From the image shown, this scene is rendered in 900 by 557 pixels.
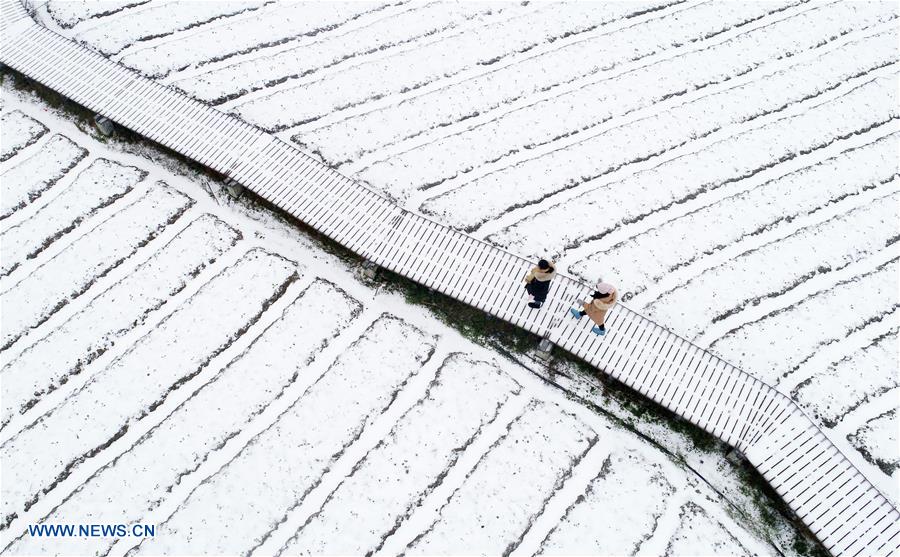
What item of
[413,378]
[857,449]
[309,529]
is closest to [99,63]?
[413,378]

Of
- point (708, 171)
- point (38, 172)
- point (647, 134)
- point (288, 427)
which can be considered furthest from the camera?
point (647, 134)

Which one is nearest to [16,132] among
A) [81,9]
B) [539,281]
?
[81,9]

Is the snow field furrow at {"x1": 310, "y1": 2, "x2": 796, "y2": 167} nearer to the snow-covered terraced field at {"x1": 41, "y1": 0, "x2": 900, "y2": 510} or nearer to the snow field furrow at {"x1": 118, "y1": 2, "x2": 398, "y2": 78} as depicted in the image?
the snow-covered terraced field at {"x1": 41, "y1": 0, "x2": 900, "y2": 510}

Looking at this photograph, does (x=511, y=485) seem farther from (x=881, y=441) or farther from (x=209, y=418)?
(x=881, y=441)

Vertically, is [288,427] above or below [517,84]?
below

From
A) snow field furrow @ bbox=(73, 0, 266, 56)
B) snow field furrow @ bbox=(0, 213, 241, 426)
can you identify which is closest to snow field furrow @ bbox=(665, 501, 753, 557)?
snow field furrow @ bbox=(0, 213, 241, 426)

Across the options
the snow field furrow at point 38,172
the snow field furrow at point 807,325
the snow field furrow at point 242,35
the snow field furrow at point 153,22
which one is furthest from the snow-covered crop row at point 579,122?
the snow field furrow at point 153,22

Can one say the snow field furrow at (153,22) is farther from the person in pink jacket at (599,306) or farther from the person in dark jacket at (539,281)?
the person in pink jacket at (599,306)

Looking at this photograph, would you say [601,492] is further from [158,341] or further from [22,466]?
[22,466]
